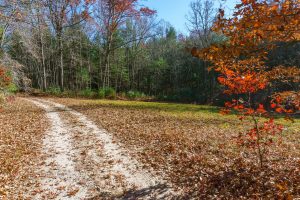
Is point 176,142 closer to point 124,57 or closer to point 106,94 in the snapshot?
point 106,94

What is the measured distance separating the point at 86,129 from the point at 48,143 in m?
2.00

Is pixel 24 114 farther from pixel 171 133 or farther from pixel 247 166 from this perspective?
pixel 247 166

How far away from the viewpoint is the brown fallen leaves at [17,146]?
570 cm

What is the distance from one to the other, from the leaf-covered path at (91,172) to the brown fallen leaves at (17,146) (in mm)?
353

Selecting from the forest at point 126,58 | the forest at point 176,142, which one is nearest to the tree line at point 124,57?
the forest at point 126,58

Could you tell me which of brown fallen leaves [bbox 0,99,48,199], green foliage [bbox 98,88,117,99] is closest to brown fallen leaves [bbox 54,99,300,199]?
brown fallen leaves [bbox 0,99,48,199]

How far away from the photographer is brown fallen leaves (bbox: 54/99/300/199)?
16.4 ft

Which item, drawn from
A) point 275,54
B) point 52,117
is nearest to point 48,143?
point 52,117

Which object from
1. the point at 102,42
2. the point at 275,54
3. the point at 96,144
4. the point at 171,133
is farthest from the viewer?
the point at 102,42

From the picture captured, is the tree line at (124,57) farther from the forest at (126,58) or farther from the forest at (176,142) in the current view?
the forest at (176,142)

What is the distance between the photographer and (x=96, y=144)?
27.3ft

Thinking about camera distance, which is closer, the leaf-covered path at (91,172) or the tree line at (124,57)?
the leaf-covered path at (91,172)

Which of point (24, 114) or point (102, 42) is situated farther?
point (102, 42)

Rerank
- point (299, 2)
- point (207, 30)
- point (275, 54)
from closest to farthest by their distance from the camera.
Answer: point (299, 2) → point (275, 54) → point (207, 30)
